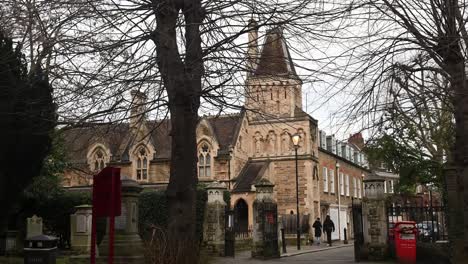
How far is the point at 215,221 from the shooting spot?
22.4m

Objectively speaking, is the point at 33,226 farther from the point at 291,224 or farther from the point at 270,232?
the point at 291,224

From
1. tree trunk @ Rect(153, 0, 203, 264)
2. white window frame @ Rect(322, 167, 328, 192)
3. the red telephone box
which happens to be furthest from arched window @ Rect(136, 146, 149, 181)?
tree trunk @ Rect(153, 0, 203, 264)

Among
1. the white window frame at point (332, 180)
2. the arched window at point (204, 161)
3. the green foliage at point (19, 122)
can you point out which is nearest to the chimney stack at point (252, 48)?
the green foliage at point (19, 122)

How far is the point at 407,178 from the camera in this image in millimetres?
27031

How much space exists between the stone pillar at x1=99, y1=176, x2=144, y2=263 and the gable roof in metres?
5.11

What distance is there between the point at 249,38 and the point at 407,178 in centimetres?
1776

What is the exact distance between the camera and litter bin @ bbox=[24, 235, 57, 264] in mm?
12555

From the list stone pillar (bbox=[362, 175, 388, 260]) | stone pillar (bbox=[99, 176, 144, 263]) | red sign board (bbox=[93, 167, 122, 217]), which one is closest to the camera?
red sign board (bbox=[93, 167, 122, 217])

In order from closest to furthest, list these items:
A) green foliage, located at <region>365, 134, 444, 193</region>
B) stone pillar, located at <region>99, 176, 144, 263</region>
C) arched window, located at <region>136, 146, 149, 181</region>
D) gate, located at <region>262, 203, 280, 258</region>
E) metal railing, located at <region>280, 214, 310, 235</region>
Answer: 1. stone pillar, located at <region>99, 176, 144, 263</region>
2. gate, located at <region>262, 203, 280, 258</region>
3. green foliage, located at <region>365, 134, 444, 193</region>
4. metal railing, located at <region>280, 214, 310, 235</region>
5. arched window, located at <region>136, 146, 149, 181</region>

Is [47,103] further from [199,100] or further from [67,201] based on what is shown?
[67,201]

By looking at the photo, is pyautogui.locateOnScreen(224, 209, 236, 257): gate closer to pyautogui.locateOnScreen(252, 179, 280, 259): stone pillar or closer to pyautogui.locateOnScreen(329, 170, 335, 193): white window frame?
pyautogui.locateOnScreen(252, 179, 280, 259): stone pillar

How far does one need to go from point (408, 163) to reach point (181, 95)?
18774 mm

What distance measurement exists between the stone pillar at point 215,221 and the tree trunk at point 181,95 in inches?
444

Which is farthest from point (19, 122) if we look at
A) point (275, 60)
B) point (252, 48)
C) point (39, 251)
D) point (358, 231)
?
point (358, 231)
